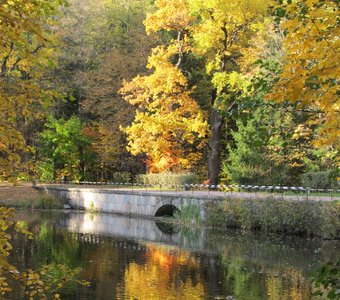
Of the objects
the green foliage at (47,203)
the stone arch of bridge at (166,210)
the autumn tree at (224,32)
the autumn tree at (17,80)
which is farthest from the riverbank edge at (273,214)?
the autumn tree at (17,80)

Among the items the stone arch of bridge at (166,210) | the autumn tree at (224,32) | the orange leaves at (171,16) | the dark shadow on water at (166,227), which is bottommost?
the dark shadow on water at (166,227)

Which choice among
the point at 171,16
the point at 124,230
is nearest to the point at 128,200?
the point at 124,230

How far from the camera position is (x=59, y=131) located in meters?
36.2

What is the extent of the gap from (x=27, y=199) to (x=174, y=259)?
1798 cm

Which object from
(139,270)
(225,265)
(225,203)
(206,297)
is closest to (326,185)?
(225,203)

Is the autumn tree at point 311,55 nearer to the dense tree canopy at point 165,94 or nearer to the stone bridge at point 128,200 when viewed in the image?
the dense tree canopy at point 165,94

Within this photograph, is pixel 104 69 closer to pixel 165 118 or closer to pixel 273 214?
pixel 165 118

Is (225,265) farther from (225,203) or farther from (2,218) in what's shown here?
(2,218)

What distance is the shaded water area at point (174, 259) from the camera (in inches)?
502

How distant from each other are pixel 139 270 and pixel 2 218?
36.8 ft

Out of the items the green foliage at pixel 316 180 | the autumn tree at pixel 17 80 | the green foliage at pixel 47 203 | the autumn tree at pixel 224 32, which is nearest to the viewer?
the autumn tree at pixel 17 80

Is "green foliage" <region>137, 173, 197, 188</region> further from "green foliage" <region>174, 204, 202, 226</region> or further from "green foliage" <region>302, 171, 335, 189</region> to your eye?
"green foliage" <region>302, 171, 335, 189</region>

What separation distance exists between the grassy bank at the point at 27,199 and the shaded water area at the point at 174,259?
24.3ft

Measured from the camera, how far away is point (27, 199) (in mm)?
33000
